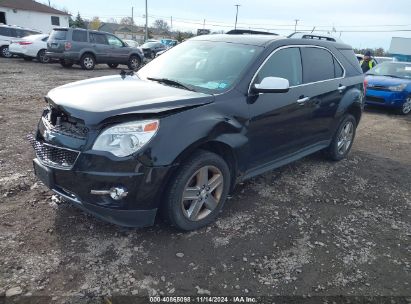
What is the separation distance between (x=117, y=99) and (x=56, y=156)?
0.71 m

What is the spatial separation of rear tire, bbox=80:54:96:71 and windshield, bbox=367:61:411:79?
12.2 meters

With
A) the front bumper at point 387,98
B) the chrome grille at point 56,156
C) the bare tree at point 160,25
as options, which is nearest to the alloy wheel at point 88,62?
the front bumper at point 387,98

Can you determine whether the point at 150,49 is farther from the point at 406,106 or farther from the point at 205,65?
the point at 205,65

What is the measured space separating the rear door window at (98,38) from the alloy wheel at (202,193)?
51.4 ft

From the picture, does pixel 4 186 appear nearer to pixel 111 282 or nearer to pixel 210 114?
pixel 111 282

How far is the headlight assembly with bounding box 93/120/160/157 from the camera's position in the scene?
2928mm

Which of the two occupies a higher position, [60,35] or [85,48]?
[60,35]

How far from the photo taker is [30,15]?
40.5 metres

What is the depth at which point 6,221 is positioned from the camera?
3.48 metres

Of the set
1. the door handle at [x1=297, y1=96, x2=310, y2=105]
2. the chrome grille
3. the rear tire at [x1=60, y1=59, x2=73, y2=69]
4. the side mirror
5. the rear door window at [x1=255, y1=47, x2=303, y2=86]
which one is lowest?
the rear tire at [x1=60, y1=59, x2=73, y2=69]

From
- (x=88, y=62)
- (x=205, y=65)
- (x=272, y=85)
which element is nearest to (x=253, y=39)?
(x=205, y=65)

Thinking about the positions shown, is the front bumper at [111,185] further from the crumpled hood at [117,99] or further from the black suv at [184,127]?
the crumpled hood at [117,99]

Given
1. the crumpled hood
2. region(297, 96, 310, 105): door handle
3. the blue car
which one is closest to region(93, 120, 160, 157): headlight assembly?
the crumpled hood

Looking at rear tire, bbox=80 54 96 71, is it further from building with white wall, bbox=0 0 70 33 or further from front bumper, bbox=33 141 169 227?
building with white wall, bbox=0 0 70 33
